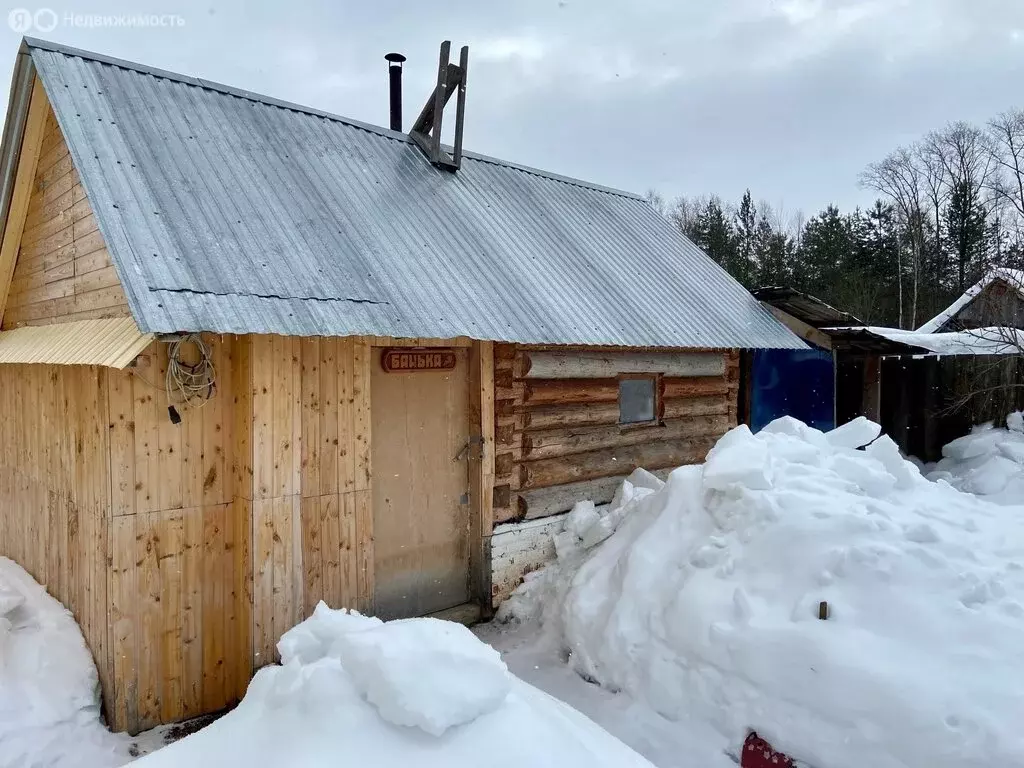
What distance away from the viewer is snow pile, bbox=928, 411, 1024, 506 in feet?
30.4

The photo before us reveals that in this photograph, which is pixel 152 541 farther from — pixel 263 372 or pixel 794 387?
pixel 794 387

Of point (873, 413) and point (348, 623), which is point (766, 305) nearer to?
point (873, 413)

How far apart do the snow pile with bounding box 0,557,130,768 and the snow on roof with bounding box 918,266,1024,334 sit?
15141 millimetres

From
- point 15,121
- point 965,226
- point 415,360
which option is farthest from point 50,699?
point 965,226

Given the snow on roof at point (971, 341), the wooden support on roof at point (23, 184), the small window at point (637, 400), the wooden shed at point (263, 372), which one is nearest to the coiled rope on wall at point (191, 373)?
the wooden shed at point (263, 372)

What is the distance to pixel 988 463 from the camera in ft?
33.4

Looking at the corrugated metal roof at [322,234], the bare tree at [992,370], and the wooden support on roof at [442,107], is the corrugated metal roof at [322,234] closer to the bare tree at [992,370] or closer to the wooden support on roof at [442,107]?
the wooden support on roof at [442,107]

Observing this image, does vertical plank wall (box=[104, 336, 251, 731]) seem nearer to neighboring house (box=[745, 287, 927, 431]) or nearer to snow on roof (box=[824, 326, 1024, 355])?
neighboring house (box=[745, 287, 927, 431])

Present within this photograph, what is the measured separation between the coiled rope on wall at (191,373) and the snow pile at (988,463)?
9411 mm

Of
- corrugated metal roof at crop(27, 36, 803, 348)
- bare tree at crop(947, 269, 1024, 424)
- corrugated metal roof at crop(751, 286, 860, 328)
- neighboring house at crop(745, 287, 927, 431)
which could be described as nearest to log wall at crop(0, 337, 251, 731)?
corrugated metal roof at crop(27, 36, 803, 348)

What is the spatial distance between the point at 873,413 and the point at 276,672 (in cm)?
1103

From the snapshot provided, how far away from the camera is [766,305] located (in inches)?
404

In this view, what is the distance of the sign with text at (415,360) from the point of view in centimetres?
579

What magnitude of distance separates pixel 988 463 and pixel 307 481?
10.2 m
